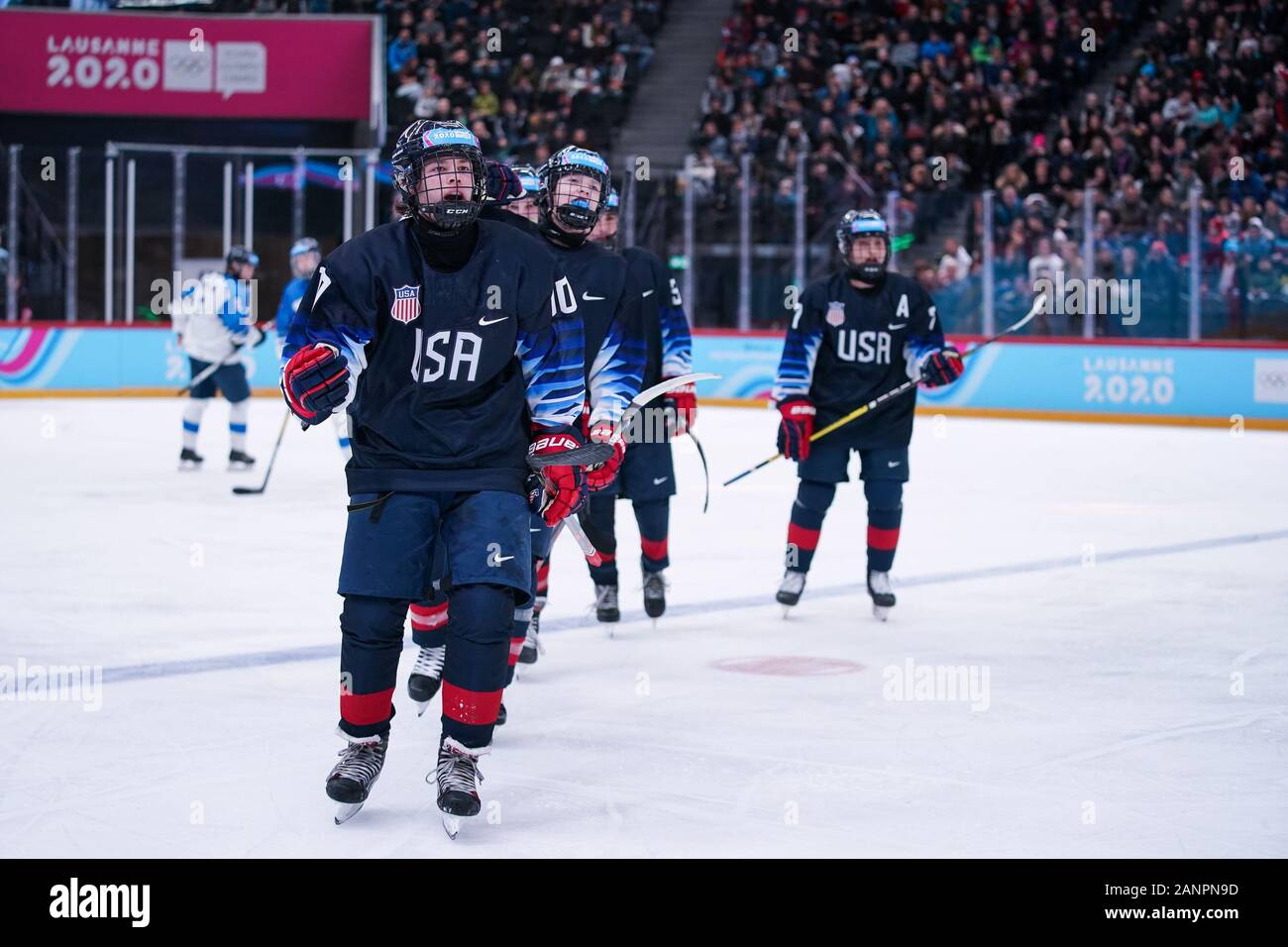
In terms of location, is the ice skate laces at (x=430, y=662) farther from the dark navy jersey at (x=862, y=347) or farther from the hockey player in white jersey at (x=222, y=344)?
the hockey player in white jersey at (x=222, y=344)

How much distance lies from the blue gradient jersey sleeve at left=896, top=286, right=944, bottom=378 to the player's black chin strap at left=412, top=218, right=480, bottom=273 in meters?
2.86

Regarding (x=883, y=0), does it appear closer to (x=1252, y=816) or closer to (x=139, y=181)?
(x=139, y=181)

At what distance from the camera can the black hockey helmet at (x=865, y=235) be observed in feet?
19.5

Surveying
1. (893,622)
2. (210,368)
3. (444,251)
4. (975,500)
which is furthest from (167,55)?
(444,251)

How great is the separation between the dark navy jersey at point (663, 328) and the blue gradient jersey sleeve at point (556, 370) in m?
1.95

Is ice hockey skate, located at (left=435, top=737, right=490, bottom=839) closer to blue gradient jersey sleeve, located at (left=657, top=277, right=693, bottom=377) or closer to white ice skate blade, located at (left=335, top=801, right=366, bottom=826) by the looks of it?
white ice skate blade, located at (left=335, top=801, right=366, bottom=826)

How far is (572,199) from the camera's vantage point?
478 cm

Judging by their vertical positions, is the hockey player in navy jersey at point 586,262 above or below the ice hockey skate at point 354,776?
above

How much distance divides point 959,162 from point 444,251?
1446 cm

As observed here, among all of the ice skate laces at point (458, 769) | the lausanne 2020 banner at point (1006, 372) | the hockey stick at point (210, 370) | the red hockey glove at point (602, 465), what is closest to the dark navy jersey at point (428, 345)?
the red hockey glove at point (602, 465)

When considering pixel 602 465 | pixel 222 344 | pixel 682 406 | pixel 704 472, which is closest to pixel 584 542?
pixel 602 465

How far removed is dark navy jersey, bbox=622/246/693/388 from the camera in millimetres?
5535

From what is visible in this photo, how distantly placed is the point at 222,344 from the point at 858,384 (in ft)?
20.8

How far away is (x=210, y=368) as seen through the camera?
442 inches
